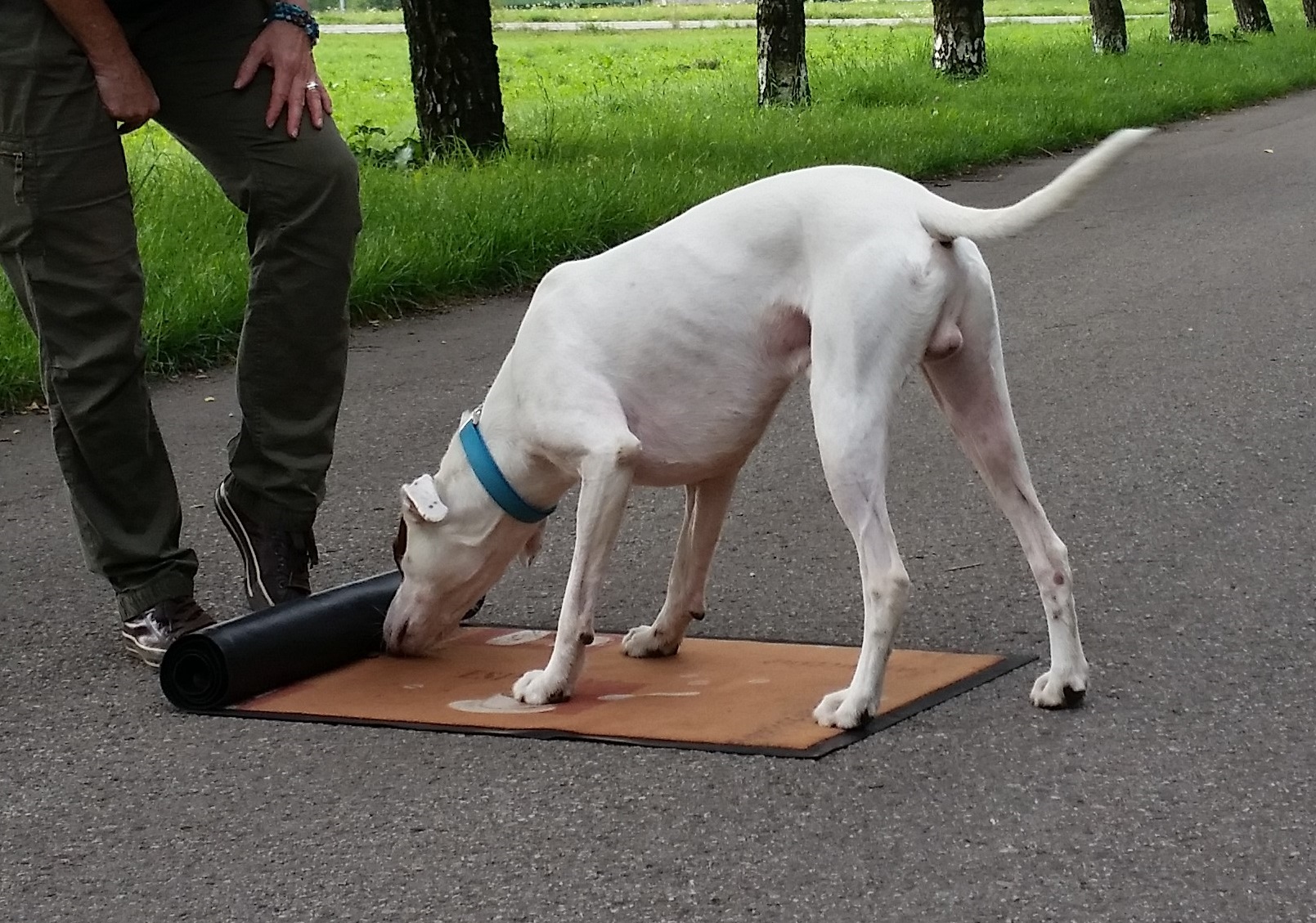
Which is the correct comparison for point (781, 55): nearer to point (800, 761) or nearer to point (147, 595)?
point (147, 595)

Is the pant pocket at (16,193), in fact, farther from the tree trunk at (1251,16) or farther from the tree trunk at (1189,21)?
the tree trunk at (1251,16)

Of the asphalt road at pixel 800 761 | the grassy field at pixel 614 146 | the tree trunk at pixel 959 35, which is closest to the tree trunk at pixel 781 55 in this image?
the grassy field at pixel 614 146

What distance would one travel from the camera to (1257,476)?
5.61m

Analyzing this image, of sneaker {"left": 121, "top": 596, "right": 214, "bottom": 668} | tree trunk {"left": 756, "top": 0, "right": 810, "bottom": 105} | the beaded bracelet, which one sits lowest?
tree trunk {"left": 756, "top": 0, "right": 810, "bottom": 105}

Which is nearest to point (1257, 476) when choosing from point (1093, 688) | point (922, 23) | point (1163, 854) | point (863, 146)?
point (1093, 688)

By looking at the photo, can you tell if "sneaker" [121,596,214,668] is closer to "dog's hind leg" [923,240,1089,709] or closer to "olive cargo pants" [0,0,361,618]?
"olive cargo pants" [0,0,361,618]

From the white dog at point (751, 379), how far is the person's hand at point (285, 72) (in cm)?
81

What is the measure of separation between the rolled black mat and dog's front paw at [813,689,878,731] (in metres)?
1.27

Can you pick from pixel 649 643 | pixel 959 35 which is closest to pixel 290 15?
pixel 649 643

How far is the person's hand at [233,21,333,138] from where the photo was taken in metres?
4.46

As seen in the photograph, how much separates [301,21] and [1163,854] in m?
2.83

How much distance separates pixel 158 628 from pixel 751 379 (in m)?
1.58

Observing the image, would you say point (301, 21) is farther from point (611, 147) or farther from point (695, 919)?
point (611, 147)

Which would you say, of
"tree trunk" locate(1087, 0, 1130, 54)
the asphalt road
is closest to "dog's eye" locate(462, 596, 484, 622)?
the asphalt road
